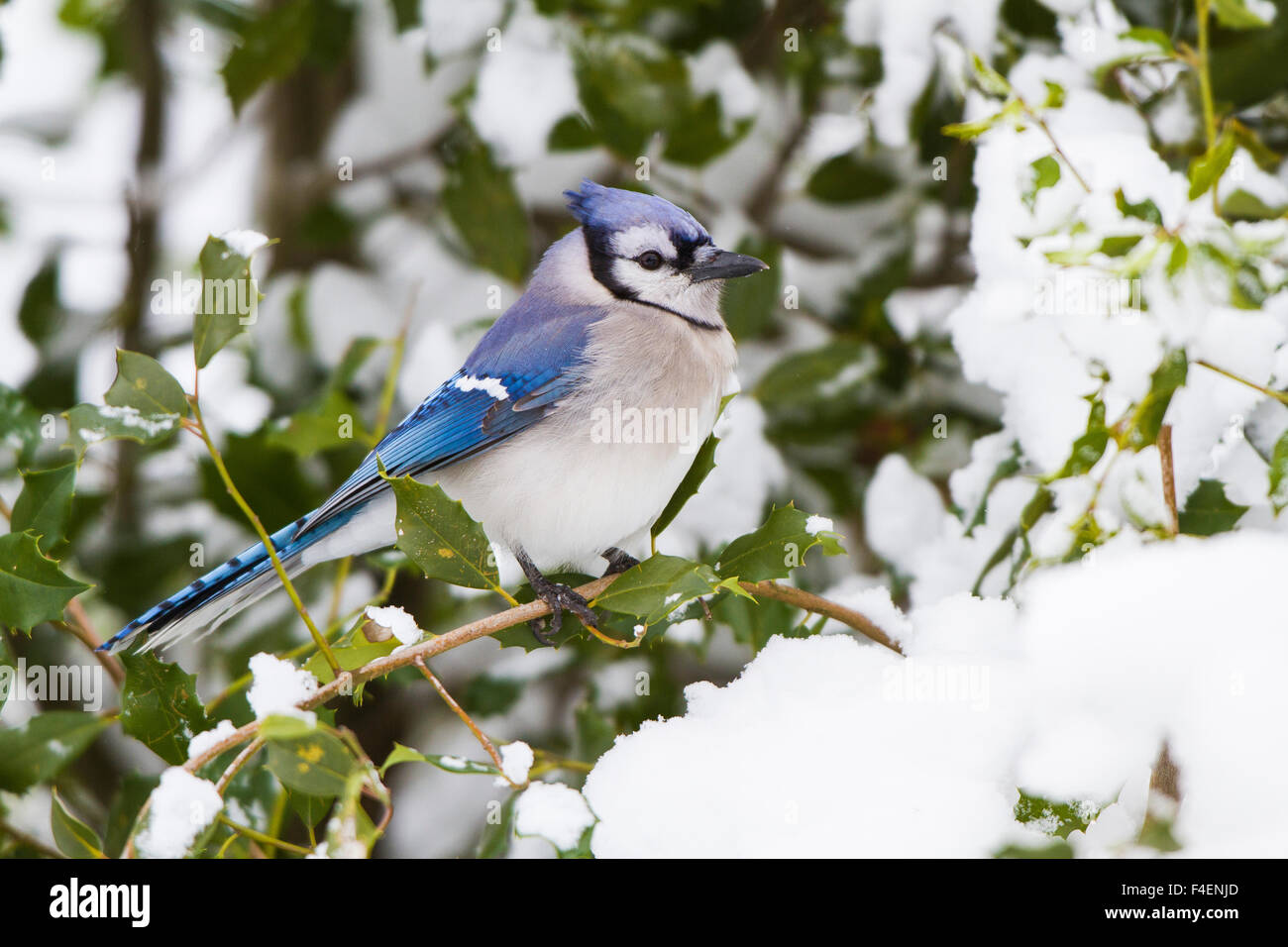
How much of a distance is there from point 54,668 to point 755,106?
125cm

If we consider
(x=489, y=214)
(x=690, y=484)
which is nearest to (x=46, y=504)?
(x=690, y=484)

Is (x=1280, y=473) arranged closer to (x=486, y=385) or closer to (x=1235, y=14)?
(x=1235, y=14)

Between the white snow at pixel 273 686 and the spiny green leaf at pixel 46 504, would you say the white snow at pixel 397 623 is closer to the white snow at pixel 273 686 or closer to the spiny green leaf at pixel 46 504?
the white snow at pixel 273 686

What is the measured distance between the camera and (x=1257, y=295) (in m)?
0.88

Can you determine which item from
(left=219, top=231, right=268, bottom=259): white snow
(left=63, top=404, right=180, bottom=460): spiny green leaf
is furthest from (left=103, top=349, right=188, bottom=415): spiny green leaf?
(left=219, top=231, right=268, bottom=259): white snow

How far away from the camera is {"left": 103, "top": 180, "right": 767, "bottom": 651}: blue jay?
1.24 m

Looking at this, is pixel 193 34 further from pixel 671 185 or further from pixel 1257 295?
pixel 1257 295

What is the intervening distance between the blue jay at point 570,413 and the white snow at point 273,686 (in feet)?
1.13

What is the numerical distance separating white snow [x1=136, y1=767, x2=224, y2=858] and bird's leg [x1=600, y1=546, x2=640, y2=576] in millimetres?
696

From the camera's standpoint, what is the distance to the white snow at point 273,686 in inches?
31.1

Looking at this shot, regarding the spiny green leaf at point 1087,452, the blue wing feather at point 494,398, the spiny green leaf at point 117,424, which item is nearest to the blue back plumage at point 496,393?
the blue wing feather at point 494,398

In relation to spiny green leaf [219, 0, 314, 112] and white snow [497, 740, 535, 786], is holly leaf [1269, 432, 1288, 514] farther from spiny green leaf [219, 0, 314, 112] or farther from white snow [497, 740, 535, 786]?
spiny green leaf [219, 0, 314, 112]

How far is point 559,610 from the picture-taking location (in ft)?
3.65

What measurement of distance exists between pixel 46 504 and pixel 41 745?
0.27 metres
